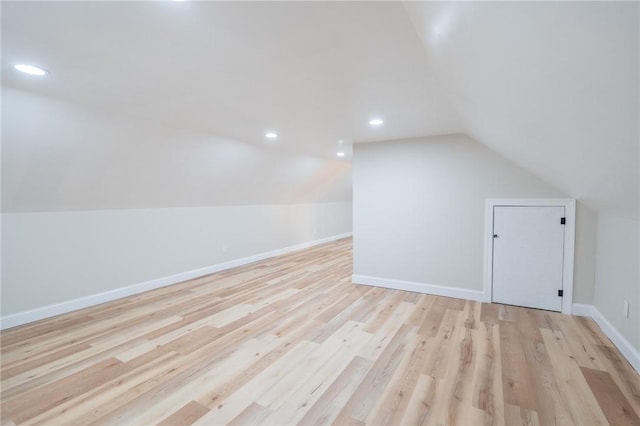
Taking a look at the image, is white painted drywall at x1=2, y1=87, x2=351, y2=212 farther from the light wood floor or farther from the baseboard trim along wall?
the baseboard trim along wall

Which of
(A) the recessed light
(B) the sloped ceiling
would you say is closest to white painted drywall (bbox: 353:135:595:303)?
(B) the sloped ceiling

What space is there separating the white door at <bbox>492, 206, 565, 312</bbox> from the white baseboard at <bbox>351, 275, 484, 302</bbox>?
10.0 inches

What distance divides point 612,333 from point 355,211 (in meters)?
2.99

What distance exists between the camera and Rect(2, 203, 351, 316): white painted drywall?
3.11 meters

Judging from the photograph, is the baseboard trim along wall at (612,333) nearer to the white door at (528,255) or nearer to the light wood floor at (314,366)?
the light wood floor at (314,366)

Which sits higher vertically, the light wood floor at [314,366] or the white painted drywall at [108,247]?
the white painted drywall at [108,247]

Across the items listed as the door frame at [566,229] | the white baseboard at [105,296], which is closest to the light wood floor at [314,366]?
the white baseboard at [105,296]

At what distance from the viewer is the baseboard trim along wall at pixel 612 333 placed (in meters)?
2.26

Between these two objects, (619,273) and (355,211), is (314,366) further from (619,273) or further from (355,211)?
(619,273)

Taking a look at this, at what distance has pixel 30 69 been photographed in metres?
1.92

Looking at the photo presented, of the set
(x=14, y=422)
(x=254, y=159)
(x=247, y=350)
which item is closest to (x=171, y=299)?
(x=247, y=350)

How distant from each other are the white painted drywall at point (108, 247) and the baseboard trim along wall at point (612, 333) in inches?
203

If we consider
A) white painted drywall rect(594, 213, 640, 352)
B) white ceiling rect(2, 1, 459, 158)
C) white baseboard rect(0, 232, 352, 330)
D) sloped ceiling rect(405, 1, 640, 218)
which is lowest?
white baseboard rect(0, 232, 352, 330)

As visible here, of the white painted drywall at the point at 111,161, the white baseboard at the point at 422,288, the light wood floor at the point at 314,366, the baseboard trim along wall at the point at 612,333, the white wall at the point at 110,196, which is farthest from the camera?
the white baseboard at the point at 422,288
